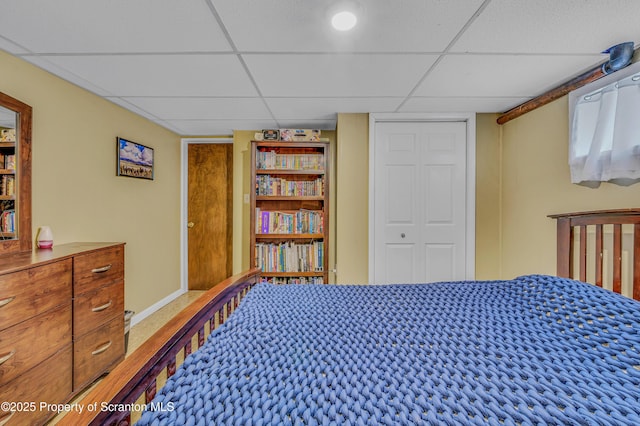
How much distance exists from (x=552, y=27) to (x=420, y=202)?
1.66 metres

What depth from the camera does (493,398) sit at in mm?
651

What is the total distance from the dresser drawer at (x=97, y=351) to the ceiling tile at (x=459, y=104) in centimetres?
302

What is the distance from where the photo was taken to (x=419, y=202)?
2.85 meters

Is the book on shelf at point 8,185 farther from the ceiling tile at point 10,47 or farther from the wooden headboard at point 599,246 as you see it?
the wooden headboard at point 599,246

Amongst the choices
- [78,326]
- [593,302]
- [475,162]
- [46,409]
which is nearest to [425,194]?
[475,162]

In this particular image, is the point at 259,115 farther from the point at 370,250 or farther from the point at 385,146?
the point at 370,250

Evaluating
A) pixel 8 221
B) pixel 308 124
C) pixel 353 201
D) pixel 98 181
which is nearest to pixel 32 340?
pixel 8 221

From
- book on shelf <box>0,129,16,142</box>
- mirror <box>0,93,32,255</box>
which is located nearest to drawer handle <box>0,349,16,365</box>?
mirror <box>0,93,32,255</box>

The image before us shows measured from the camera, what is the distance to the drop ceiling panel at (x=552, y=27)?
4.24 feet

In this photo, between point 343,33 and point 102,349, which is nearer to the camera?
point 343,33

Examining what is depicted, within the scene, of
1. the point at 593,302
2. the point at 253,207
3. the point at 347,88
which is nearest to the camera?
the point at 593,302

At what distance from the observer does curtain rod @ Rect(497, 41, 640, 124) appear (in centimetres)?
160

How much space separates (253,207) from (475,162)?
2387mm

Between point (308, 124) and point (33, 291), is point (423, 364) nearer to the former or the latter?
point (33, 291)
